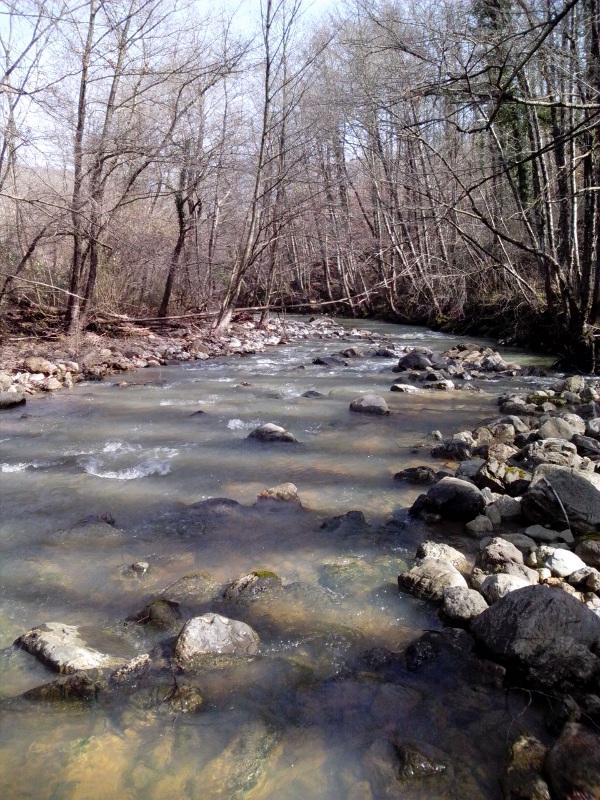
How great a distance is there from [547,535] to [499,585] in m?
0.94

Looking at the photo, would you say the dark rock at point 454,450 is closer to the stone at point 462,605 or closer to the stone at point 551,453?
the stone at point 551,453

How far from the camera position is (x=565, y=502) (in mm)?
3857

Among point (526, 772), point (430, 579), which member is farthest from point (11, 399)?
point (526, 772)

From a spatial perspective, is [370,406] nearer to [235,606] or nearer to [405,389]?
[405,389]

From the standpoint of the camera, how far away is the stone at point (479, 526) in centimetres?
398

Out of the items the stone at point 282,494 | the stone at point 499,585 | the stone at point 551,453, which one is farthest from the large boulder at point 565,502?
the stone at point 282,494

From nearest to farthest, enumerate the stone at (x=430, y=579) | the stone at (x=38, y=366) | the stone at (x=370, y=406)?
the stone at (x=430, y=579) → the stone at (x=370, y=406) → the stone at (x=38, y=366)

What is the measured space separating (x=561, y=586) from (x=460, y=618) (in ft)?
2.24

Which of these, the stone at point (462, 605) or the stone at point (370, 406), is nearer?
the stone at point (462, 605)

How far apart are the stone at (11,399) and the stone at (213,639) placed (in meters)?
6.10

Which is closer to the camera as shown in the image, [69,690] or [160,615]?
[69,690]

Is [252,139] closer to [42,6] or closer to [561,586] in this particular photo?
[42,6]

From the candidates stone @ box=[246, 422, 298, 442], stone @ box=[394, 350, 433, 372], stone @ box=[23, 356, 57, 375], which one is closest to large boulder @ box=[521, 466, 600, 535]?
stone @ box=[246, 422, 298, 442]

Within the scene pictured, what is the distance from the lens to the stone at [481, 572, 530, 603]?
9.79 ft
